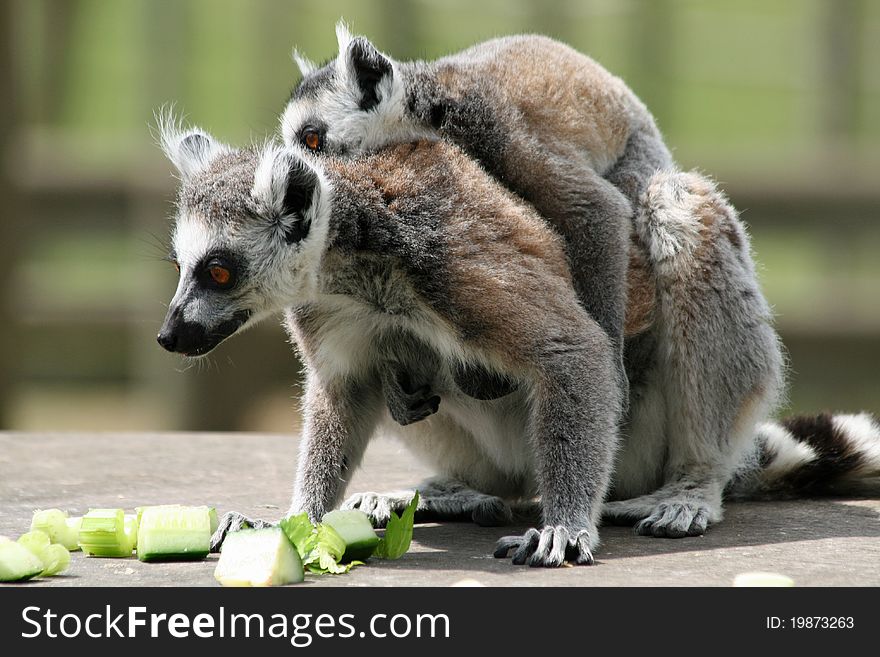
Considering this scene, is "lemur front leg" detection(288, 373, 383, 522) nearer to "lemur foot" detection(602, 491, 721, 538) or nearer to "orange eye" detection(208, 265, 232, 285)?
"orange eye" detection(208, 265, 232, 285)

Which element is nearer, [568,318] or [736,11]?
[568,318]

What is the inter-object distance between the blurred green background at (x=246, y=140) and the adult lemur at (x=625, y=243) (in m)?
3.40

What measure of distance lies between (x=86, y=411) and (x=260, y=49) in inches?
194

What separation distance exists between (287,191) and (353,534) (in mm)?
1361

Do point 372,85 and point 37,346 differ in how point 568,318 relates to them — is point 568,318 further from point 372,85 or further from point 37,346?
point 37,346

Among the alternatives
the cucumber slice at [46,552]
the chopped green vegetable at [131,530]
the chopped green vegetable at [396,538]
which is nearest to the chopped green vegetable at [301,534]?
the chopped green vegetable at [396,538]

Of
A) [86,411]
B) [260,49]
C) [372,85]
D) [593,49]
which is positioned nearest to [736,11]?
[593,49]

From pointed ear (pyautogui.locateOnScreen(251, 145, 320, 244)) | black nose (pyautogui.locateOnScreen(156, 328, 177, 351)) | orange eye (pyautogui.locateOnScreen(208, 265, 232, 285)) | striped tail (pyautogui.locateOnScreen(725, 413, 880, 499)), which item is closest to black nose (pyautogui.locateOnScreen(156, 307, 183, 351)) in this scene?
black nose (pyautogui.locateOnScreen(156, 328, 177, 351))

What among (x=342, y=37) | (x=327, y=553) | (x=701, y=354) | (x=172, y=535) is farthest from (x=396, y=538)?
(x=342, y=37)

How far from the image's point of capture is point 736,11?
18.0 meters

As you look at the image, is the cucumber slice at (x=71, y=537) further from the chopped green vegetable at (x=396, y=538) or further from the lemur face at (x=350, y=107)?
the lemur face at (x=350, y=107)

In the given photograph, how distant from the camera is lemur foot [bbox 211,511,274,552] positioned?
16.5ft

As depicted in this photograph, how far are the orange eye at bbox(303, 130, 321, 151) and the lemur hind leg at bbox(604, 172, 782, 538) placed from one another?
5.19ft

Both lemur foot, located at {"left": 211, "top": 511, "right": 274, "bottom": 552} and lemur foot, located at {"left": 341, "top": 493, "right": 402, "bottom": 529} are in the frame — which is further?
lemur foot, located at {"left": 341, "top": 493, "right": 402, "bottom": 529}
